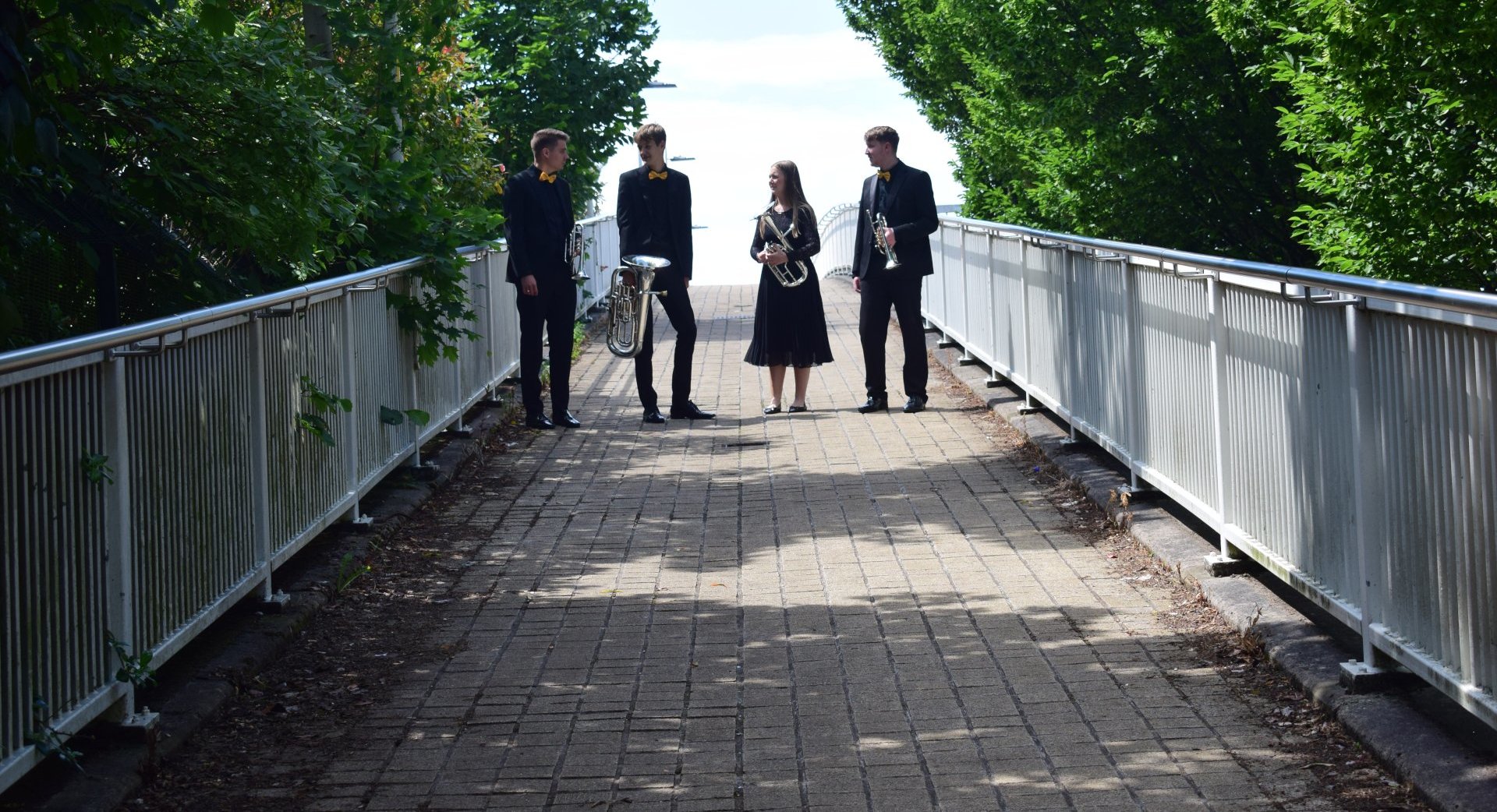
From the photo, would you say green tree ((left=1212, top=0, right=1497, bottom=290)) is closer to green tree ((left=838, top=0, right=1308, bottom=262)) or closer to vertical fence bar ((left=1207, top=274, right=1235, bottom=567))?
vertical fence bar ((left=1207, top=274, right=1235, bottom=567))

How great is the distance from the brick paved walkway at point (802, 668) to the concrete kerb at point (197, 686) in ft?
1.67

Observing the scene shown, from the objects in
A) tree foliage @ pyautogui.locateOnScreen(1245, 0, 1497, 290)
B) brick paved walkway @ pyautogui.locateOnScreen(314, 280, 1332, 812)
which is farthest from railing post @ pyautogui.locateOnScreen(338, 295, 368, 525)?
tree foliage @ pyautogui.locateOnScreen(1245, 0, 1497, 290)

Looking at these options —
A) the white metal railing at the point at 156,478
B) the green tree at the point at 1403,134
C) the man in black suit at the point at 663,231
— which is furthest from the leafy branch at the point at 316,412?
the man in black suit at the point at 663,231

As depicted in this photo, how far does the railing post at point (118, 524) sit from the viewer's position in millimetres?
4961

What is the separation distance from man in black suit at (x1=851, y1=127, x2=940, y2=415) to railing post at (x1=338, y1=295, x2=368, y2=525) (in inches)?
208

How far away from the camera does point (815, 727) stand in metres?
5.32

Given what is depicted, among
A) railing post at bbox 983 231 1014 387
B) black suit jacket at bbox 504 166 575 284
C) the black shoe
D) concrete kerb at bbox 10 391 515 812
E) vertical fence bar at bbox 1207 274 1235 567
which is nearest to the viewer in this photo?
concrete kerb at bbox 10 391 515 812

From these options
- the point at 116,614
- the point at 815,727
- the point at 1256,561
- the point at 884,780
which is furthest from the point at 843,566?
the point at 116,614

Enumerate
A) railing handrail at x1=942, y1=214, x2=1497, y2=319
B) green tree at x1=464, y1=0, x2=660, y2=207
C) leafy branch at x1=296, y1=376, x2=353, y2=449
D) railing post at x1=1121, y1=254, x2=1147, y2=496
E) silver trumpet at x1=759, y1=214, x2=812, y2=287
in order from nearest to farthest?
railing handrail at x1=942, y1=214, x2=1497, y2=319, leafy branch at x1=296, y1=376, x2=353, y2=449, railing post at x1=1121, y1=254, x2=1147, y2=496, silver trumpet at x1=759, y1=214, x2=812, y2=287, green tree at x1=464, y1=0, x2=660, y2=207

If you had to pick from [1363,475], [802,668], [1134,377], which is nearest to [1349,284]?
[1363,475]

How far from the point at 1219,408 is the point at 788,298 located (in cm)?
668

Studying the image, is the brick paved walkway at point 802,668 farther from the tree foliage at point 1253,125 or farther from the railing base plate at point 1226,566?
the tree foliage at point 1253,125

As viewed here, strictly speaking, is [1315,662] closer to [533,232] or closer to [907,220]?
[907,220]

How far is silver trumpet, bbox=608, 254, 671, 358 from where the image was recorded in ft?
41.8
